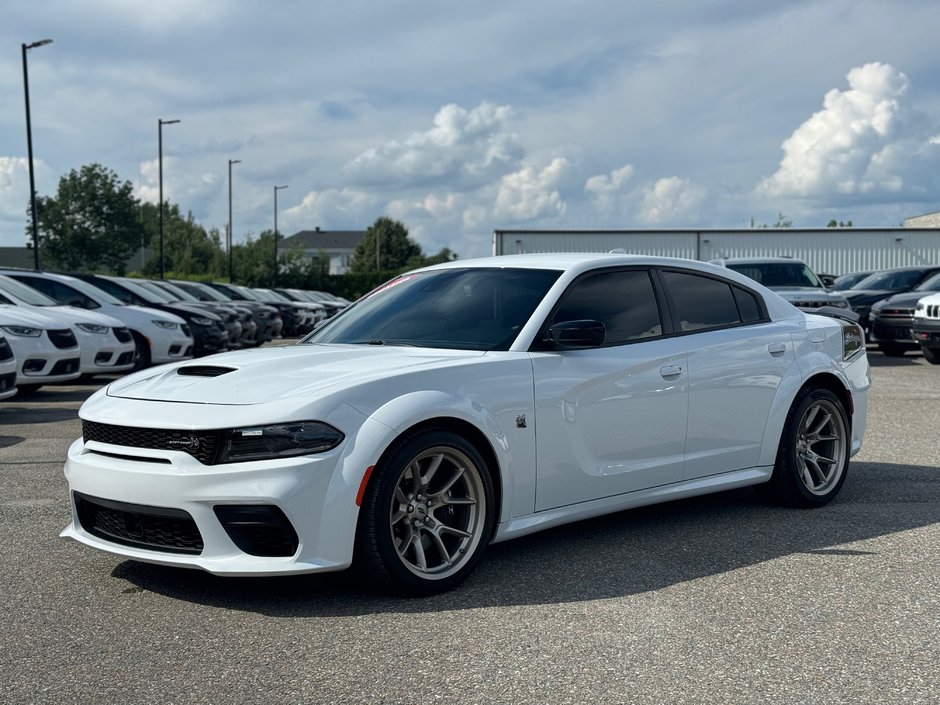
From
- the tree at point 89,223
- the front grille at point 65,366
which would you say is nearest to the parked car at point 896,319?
the front grille at point 65,366

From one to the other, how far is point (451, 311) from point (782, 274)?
13731 mm

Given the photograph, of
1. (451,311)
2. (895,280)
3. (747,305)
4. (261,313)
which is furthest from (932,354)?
(261,313)

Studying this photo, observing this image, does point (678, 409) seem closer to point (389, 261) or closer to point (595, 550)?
point (595, 550)

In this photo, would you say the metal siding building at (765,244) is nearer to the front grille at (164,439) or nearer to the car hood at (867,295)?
the car hood at (867,295)

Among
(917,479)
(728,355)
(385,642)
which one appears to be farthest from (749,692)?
(917,479)

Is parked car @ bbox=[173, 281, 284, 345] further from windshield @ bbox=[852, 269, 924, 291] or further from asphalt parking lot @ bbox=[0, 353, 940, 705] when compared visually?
asphalt parking lot @ bbox=[0, 353, 940, 705]

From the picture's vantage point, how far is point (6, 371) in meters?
11.7

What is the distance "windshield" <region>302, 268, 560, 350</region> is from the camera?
18.3 ft

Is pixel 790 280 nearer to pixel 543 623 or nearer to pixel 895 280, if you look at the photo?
pixel 895 280

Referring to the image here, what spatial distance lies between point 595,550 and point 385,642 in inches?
68.7

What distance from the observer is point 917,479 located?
7.70m

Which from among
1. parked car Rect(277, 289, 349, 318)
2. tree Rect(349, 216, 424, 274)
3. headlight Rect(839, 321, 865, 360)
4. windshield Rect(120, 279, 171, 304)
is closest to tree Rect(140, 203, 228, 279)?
tree Rect(349, 216, 424, 274)

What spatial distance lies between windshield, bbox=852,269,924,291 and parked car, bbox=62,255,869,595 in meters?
16.7

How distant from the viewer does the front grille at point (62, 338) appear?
1377 centimetres
